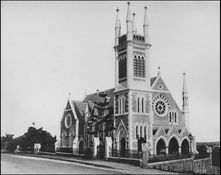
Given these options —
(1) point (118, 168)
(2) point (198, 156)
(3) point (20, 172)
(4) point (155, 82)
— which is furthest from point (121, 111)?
(3) point (20, 172)

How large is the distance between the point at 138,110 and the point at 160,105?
Answer: 4.50 m

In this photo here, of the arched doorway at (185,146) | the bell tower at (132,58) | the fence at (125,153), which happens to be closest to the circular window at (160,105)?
the bell tower at (132,58)

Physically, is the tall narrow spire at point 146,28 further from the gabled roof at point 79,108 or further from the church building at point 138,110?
the gabled roof at point 79,108

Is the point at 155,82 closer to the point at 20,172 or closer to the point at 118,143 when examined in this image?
the point at 118,143

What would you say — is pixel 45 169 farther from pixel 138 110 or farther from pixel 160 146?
pixel 160 146

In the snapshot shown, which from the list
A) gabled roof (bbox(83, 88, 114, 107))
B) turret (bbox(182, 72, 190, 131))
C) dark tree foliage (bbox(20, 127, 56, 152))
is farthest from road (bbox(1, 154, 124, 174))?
dark tree foliage (bbox(20, 127, 56, 152))

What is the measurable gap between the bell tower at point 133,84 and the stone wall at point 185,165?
590 cm

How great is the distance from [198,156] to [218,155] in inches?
434

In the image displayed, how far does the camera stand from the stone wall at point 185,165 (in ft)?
102

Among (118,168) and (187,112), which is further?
(187,112)

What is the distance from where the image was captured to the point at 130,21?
42156 millimetres

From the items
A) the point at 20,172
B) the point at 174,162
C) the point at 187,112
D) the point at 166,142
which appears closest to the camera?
the point at 20,172

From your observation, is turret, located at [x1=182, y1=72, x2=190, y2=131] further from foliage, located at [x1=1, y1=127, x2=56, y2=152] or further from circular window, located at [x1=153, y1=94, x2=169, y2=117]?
foliage, located at [x1=1, y1=127, x2=56, y2=152]

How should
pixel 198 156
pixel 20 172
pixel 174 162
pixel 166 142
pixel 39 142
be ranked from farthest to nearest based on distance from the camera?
1. pixel 39 142
2. pixel 166 142
3. pixel 198 156
4. pixel 174 162
5. pixel 20 172
